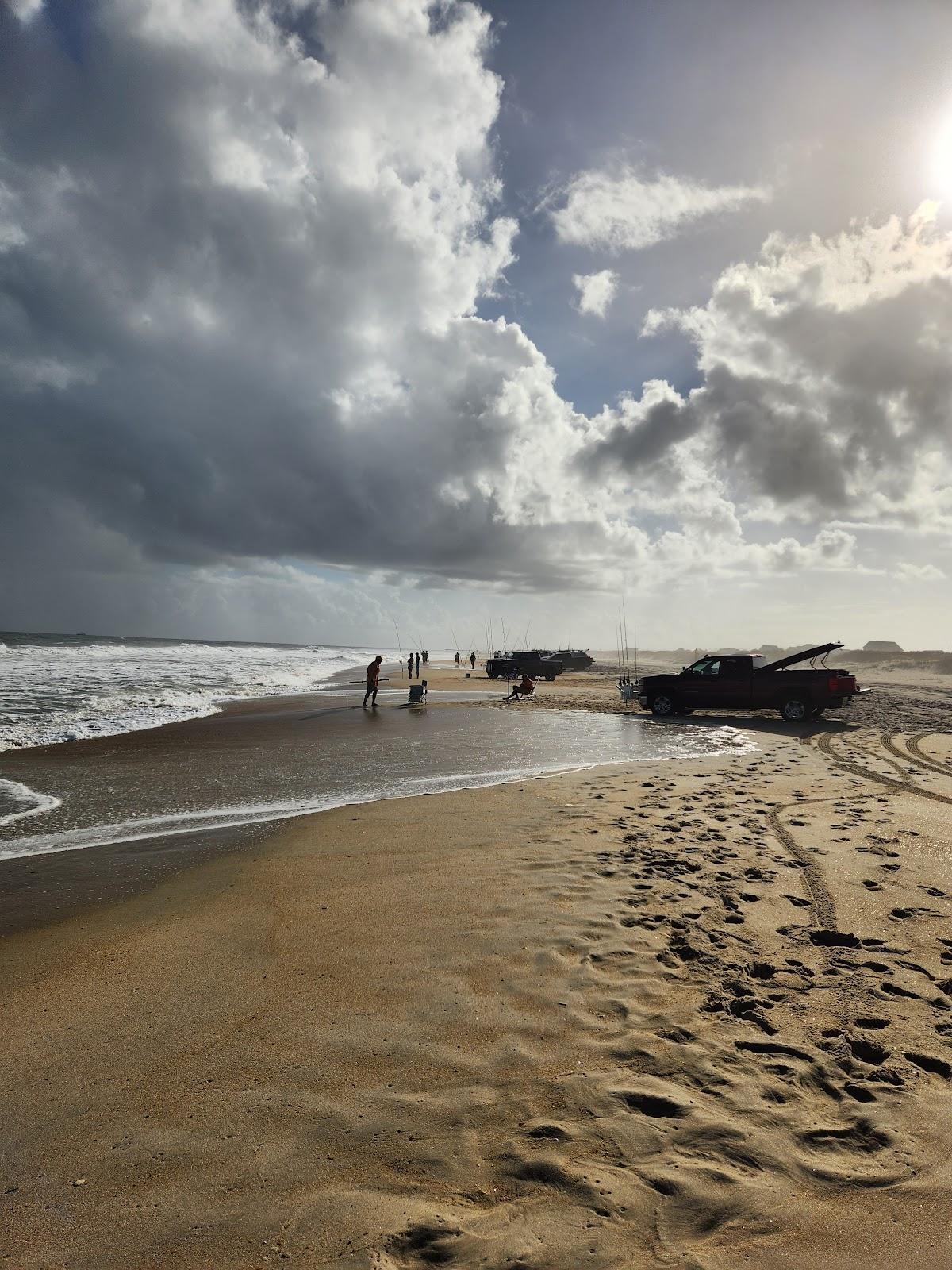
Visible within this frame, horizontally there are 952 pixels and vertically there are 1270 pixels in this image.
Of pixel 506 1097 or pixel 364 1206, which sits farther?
pixel 506 1097

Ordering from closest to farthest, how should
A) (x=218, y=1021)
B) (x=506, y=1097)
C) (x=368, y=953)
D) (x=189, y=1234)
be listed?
(x=189, y=1234) → (x=506, y=1097) → (x=218, y=1021) → (x=368, y=953)

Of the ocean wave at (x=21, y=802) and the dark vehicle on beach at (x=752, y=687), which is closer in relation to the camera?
the ocean wave at (x=21, y=802)

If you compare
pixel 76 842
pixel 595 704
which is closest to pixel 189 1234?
pixel 76 842

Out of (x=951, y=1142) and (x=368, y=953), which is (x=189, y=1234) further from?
(x=951, y=1142)

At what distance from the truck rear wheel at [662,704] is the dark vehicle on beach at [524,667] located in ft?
61.8

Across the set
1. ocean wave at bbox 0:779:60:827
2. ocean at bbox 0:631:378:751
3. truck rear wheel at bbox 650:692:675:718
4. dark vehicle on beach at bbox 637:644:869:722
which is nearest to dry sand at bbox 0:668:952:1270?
ocean wave at bbox 0:779:60:827

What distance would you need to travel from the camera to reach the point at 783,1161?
259cm


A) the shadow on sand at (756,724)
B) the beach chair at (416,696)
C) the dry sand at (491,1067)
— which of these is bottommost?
the dry sand at (491,1067)

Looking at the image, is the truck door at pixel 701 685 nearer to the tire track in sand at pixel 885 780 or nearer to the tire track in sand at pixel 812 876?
the tire track in sand at pixel 885 780

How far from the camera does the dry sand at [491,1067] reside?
2.31m

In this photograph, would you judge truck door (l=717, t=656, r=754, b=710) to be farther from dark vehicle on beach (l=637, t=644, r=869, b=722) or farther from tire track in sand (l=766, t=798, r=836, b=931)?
tire track in sand (l=766, t=798, r=836, b=931)

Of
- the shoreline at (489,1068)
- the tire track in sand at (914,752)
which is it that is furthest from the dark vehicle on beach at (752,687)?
the shoreline at (489,1068)

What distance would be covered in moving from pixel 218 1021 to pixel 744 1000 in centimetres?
310

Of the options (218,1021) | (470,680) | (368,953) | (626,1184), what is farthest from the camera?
(470,680)
